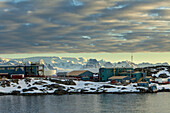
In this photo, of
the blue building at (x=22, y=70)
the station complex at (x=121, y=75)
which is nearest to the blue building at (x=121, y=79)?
the station complex at (x=121, y=75)

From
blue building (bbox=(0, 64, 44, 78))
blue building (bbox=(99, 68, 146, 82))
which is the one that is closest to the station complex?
blue building (bbox=(99, 68, 146, 82))

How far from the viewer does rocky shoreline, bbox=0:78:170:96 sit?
391 feet

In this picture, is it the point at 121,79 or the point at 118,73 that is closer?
the point at 121,79

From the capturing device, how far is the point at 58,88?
123688 mm

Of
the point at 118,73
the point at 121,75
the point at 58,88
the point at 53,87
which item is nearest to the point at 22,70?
the point at 53,87

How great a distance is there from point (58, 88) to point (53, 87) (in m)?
2.85

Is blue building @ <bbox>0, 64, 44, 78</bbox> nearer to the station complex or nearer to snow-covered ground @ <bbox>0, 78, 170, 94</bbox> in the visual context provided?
snow-covered ground @ <bbox>0, 78, 170, 94</bbox>

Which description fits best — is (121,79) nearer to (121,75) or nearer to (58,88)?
(121,75)

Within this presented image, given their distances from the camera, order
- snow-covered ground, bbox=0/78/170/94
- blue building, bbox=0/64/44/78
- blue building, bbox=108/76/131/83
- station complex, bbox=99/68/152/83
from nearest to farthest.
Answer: snow-covered ground, bbox=0/78/170/94, blue building, bbox=108/76/131/83, station complex, bbox=99/68/152/83, blue building, bbox=0/64/44/78

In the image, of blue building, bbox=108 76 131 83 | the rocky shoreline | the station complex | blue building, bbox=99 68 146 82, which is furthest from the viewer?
blue building, bbox=99 68 146 82

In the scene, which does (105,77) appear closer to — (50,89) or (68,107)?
(50,89)

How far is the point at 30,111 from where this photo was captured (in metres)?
70.9

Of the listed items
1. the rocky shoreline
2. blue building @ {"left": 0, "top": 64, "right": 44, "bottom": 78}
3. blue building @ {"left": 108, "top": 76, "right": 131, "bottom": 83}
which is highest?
blue building @ {"left": 0, "top": 64, "right": 44, "bottom": 78}

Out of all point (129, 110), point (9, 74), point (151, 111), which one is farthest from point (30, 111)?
point (9, 74)
